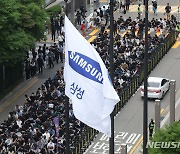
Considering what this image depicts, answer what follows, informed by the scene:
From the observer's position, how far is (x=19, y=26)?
47719mm

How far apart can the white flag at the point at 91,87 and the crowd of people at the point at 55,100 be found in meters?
13.6

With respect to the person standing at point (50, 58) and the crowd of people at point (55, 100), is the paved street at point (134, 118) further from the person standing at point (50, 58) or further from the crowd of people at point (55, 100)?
the person standing at point (50, 58)

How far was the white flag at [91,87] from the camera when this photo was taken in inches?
909

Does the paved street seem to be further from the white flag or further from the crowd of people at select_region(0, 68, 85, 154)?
the white flag

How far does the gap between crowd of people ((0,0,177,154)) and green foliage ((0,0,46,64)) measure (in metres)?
2.52

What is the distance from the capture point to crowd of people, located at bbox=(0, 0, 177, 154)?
3747 cm

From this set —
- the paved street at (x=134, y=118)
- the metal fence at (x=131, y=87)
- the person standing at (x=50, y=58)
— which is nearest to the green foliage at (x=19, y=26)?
the person standing at (x=50, y=58)

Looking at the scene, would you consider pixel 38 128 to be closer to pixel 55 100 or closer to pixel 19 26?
pixel 55 100

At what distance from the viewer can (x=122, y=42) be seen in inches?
2181

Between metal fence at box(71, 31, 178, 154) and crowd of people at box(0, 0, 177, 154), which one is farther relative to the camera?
metal fence at box(71, 31, 178, 154)

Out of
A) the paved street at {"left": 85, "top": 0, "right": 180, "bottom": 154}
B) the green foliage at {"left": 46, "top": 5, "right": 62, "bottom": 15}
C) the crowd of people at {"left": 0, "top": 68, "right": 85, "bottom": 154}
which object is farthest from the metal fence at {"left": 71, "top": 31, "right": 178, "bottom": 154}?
the green foliage at {"left": 46, "top": 5, "right": 62, "bottom": 15}

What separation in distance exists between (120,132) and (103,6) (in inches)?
961
